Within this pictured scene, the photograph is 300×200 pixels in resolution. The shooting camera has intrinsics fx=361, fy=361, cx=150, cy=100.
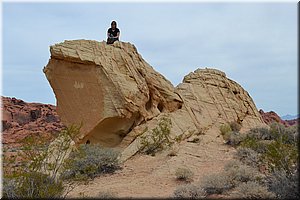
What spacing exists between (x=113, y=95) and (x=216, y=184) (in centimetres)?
621

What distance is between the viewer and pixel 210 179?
9289mm

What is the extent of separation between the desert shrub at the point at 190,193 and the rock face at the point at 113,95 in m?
5.33

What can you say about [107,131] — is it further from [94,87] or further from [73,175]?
[73,175]

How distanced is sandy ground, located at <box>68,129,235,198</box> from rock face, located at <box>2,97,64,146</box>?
25.0 metres

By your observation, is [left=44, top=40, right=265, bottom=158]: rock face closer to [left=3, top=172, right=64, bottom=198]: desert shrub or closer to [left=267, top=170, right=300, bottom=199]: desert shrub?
[left=3, top=172, right=64, bottom=198]: desert shrub

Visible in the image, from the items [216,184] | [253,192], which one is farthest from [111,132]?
[253,192]

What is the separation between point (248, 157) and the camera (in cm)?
1166

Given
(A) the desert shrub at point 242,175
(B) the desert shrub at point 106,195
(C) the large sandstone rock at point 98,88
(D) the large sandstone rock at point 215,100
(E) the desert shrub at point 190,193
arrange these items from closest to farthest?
(E) the desert shrub at point 190,193
(B) the desert shrub at point 106,195
(A) the desert shrub at point 242,175
(C) the large sandstone rock at point 98,88
(D) the large sandstone rock at point 215,100

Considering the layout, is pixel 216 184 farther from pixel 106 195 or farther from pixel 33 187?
pixel 33 187

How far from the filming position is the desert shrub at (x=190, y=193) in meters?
8.48

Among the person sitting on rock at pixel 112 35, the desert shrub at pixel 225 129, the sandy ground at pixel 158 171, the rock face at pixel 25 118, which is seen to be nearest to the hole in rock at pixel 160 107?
the sandy ground at pixel 158 171

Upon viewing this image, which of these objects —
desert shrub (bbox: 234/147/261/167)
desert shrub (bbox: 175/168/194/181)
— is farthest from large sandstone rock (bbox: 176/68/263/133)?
desert shrub (bbox: 175/168/194/181)

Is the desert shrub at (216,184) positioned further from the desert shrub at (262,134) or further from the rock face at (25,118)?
the rock face at (25,118)

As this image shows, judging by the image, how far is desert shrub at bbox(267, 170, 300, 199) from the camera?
25.0 ft
